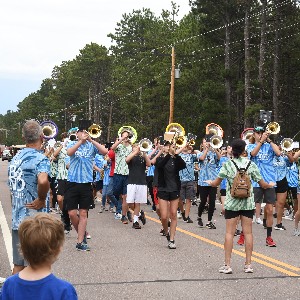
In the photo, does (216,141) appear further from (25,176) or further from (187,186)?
(25,176)

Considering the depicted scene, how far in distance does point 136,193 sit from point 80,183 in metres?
3.42

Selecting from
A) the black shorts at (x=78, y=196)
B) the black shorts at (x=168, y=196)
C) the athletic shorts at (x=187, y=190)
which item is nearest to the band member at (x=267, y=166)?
the black shorts at (x=168, y=196)

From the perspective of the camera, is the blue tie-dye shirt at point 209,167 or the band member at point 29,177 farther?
the blue tie-dye shirt at point 209,167

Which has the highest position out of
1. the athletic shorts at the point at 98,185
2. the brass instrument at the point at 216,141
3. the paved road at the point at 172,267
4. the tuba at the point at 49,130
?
the tuba at the point at 49,130

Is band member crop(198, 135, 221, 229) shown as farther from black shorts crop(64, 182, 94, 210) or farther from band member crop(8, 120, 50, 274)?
band member crop(8, 120, 50, 274)

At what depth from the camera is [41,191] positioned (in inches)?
248

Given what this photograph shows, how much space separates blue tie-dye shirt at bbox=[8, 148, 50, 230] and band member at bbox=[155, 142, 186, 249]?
4.87 meters

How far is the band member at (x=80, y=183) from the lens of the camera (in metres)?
10.5

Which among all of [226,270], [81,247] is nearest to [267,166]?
[81,247]

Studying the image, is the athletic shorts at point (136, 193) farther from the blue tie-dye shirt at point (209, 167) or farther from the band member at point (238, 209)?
the band member at point (238, 209)

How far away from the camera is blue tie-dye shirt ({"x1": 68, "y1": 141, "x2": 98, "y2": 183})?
10758mm

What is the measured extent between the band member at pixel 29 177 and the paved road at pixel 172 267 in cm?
142

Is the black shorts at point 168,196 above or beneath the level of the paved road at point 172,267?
above

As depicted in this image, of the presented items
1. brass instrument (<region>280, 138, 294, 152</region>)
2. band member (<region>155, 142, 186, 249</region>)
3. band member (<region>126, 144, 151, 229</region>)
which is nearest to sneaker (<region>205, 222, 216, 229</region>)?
band member (<region>126, 144, 151, 229</region>)
